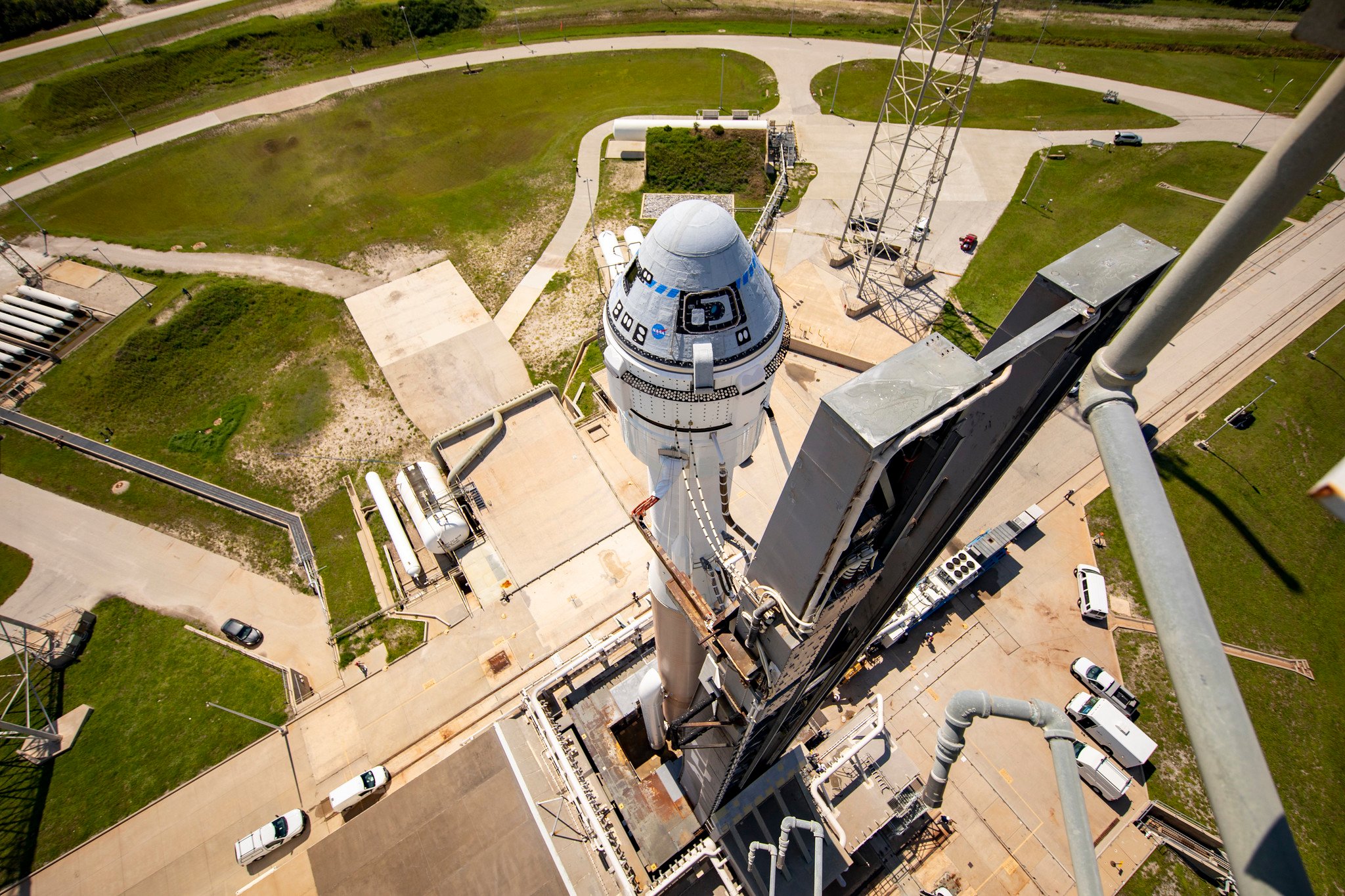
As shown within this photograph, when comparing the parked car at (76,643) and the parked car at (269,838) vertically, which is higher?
the parked car at (76,643)

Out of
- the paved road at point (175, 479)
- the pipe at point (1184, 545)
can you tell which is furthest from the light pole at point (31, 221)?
the pipe at point (1184, 545)

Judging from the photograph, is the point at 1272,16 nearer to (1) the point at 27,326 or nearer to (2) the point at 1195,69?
(2) the point at 1195,69

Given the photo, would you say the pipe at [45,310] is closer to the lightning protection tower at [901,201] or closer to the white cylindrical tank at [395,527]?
the white cylindrical tank at [395,527]

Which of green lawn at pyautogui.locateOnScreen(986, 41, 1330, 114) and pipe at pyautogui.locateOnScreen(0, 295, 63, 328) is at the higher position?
pipe at pyautogui.locateOnScreen(0, 295, 63, 328)

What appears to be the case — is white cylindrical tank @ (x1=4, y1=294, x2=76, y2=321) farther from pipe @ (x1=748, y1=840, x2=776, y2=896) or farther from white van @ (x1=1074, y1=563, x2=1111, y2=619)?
white van @ (x1=1074, y1=563, x2=1111, y2=619)

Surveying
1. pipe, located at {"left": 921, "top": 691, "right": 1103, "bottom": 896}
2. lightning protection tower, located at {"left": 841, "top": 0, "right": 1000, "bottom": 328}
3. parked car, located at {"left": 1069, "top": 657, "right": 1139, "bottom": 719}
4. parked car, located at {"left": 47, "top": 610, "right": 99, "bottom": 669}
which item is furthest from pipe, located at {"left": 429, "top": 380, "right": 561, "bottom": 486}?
parked car, located at {"left": 1069, "top": 657, "right": 1139, "bottom": 719}

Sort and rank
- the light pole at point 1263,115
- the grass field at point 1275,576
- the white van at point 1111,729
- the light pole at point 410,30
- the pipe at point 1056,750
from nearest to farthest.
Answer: the pipe at point 1056,750, the grass field at point 1275,576, the white van at point 1111,729, the light pole at point 1263,115, the light pole at point 410,30

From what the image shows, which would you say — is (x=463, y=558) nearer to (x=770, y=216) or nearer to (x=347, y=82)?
(x=770, y=216)
